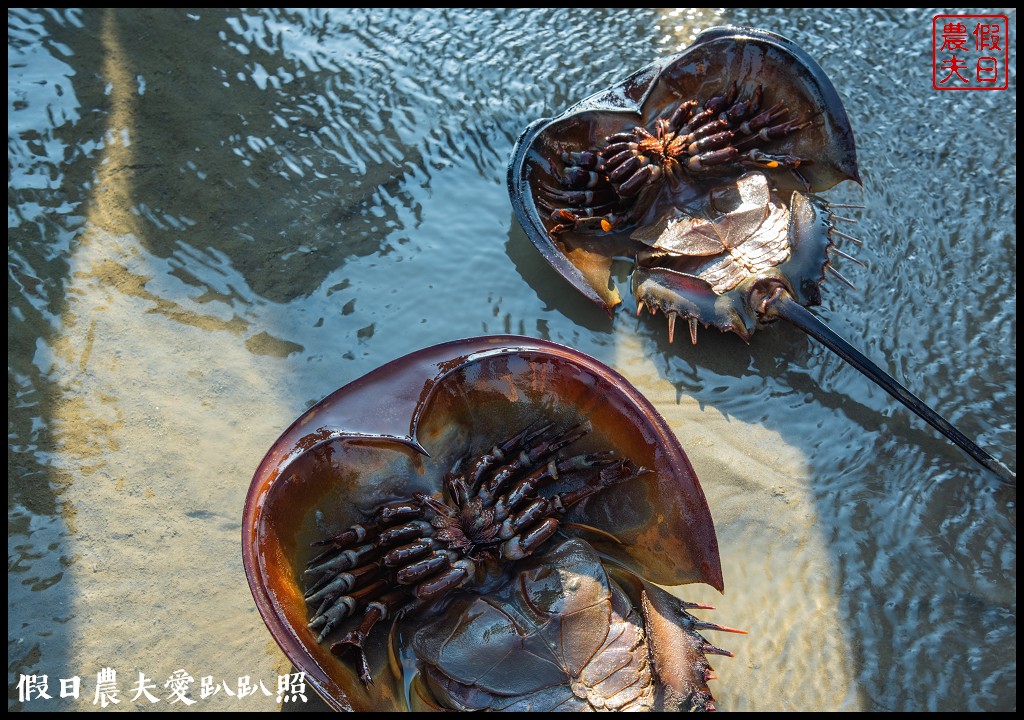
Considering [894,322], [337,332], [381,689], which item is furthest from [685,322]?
[381,689]

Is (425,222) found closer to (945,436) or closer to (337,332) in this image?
(337,332)

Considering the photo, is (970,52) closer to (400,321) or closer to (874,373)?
(874,373)

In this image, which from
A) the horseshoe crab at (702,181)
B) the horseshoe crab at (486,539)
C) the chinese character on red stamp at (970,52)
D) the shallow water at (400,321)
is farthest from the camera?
the chinese character on red stamp at (970,52)

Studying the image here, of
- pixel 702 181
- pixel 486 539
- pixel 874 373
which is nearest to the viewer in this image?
pixel 486 539

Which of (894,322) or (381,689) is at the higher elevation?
(894,322)

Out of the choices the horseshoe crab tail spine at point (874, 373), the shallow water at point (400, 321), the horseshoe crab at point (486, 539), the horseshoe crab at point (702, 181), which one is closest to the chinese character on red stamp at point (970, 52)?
the shallow water at point (400, 321)

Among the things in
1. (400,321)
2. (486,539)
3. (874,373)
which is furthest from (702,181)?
(486,539)

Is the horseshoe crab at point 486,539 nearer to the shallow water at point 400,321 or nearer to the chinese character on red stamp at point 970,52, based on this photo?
the shallow water at point 400,321
